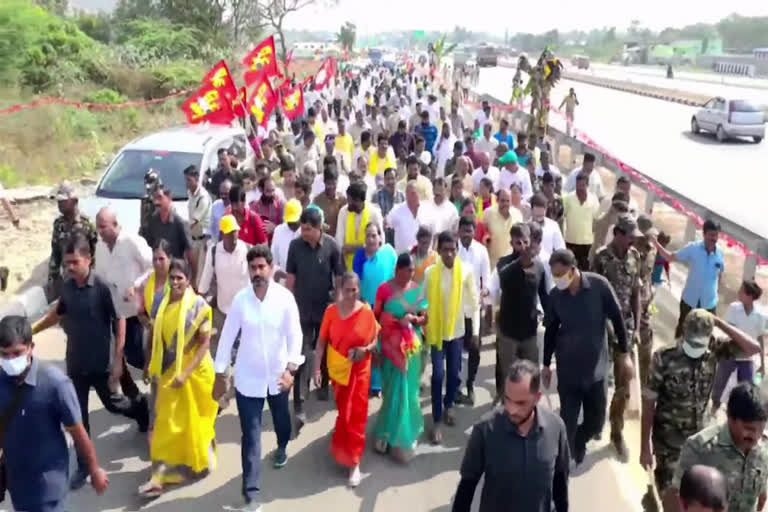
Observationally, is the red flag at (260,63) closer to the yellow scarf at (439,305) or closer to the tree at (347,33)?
the yellow scarf at (439,305)

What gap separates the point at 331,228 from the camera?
7.52 m

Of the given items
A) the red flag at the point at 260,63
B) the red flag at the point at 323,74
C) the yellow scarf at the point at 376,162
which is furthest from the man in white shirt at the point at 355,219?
the red flag at the point at 323,74

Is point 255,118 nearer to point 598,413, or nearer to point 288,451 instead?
point 288,451

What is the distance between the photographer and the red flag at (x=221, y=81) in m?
11.1

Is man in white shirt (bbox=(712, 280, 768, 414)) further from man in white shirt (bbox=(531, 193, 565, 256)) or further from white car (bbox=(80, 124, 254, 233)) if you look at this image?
white car (bbox=(80, 124, 254, 233))

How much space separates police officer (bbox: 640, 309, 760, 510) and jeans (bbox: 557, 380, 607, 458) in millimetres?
734

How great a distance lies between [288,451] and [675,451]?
2765 millimetres

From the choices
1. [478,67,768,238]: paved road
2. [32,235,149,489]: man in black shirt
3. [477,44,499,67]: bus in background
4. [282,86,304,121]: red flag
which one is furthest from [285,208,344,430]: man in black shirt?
[477,44,499,67]: bus in background

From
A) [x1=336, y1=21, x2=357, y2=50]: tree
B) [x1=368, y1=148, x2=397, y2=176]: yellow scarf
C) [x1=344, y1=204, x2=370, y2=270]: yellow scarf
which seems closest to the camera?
[x1=344, y1=204, x2=370, y2=270]: yellow scarf

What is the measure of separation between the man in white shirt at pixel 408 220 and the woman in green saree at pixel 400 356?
1.98 m

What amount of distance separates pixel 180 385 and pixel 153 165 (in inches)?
227

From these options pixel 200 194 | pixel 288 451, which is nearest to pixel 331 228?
pixel 200 194

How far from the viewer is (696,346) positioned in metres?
3.96

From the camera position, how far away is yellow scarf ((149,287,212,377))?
4.73 metres
